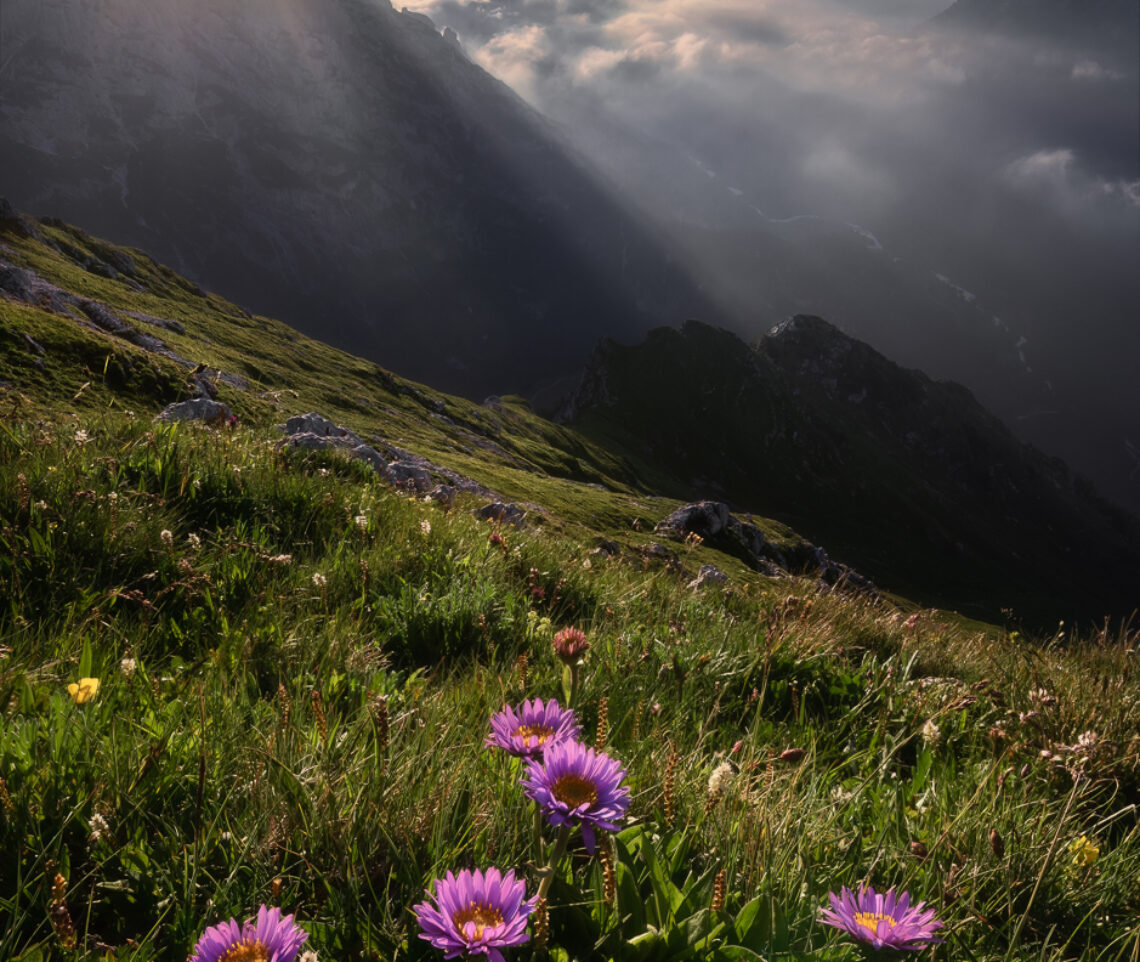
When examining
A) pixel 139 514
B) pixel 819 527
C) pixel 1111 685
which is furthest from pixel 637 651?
pixel 819 527

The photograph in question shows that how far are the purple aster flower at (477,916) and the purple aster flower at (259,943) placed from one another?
230mm

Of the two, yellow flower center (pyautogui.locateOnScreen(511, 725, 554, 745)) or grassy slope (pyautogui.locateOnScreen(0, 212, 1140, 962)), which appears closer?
yellow flower center (pyautogui.locateOnScreen(511, 725, 554, 745))

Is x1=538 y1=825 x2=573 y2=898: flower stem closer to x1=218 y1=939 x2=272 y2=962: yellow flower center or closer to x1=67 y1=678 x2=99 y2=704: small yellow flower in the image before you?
x1=218 y1=939 x2=272 y2=962: yellow flower center

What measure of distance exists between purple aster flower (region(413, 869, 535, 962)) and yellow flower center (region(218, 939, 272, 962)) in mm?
273

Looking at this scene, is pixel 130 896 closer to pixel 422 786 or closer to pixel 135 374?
pixel 422 786

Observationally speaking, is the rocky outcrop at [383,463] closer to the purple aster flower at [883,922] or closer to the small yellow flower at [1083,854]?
the small yellow flower at [1083,854]

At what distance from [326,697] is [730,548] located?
64182mm

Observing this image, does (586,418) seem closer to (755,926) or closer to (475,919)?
(755,926)

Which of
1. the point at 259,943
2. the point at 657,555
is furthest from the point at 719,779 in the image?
the point at 657,555

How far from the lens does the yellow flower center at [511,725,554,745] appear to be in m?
1.67

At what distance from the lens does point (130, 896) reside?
1.86m

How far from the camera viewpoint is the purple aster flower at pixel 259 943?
108 cm

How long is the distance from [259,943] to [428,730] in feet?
4.29

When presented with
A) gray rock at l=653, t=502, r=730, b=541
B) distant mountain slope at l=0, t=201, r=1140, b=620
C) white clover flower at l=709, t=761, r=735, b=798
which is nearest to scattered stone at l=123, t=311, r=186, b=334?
distant mountain slope at l=0, t=201, r=1140, b=620
